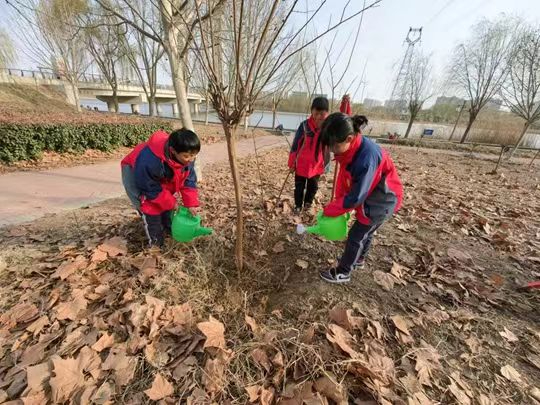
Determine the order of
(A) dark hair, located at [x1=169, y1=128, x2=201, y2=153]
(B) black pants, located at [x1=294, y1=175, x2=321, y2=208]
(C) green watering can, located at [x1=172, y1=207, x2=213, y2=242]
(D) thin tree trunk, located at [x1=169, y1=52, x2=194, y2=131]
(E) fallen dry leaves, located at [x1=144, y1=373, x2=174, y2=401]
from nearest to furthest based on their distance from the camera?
1. (E) fallen dry leaves, located at [x1=144, y1=373, x2=174, y2=401]
2. (A) dark hair, located at [x1=169, y1=128, x2=201, y2=153]
3. (C) green watering can, located at [x1=172, y1=207, x2=213, y2=242]
4. (B) black pants, located at [x1=294, y1=175, x2=321, y2=208]
5. (D) thin tree trunk, located at [x1=169, y1=52, x2=194, y2=131]

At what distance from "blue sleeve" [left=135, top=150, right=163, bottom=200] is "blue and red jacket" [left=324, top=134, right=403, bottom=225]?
141 cm

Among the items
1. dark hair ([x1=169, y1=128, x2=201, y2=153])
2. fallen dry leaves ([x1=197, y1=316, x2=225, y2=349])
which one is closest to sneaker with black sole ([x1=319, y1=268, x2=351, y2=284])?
fallen dry leaves ([x1=197, y1=316, x2=225, y2=349])

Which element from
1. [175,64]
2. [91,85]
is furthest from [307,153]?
[91,85]

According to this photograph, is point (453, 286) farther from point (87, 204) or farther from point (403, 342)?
point (87, 204)

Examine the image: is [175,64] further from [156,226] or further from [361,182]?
[361,182]

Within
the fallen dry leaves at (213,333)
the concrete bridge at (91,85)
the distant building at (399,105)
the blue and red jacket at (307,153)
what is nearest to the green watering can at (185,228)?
the fallen dry leaves at (213,333)

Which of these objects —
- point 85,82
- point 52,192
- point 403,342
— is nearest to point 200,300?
point 403,342

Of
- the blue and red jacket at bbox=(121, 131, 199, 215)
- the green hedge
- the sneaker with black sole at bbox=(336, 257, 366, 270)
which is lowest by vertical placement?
the green hedge

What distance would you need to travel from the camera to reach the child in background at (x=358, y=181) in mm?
1762

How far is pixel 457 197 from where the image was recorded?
4590 millimetres

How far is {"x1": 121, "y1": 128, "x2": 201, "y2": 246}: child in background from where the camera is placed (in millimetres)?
2004

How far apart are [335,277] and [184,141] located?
1588 millimetres

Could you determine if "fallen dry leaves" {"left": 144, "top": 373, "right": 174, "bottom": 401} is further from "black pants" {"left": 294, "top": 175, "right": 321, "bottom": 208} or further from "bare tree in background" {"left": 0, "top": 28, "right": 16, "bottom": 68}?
"bare tree in background" {"left": 0, "top": 28, "right": 16, "bottom": 68}

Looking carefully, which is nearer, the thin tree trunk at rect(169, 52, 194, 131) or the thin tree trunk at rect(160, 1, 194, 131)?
the thin tree trunk at rect(160, 1, 194, 131)
